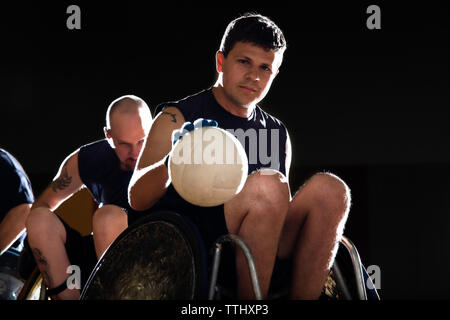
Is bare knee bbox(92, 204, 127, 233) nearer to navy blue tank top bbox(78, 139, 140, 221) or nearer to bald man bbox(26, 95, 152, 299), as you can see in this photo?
bald man bbox(26, 95, 152, 299)

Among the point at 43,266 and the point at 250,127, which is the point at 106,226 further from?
the point at 250,127

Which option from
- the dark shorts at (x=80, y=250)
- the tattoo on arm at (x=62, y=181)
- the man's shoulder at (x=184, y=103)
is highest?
the man's shoulder at (x=184, y=103)

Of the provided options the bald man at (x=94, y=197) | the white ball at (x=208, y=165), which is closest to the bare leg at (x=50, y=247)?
the bald man at (x=94, y=197)

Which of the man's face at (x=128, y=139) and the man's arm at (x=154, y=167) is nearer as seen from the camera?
the man's arm at (x=154, y=167)

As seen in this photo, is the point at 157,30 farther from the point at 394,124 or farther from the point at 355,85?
the point at 394,124

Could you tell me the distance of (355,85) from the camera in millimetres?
2969

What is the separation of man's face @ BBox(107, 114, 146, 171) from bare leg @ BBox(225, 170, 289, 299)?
2.74ft

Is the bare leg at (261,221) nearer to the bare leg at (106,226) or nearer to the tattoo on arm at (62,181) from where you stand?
the bare leg at (106,226)

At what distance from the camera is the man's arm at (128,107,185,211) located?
1.37 m

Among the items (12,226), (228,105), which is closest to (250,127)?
(228,105)

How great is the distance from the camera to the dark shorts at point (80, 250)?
68.3 inches

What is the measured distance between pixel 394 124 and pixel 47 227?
82.0 inches

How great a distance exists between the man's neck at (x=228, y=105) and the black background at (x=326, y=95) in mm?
994
